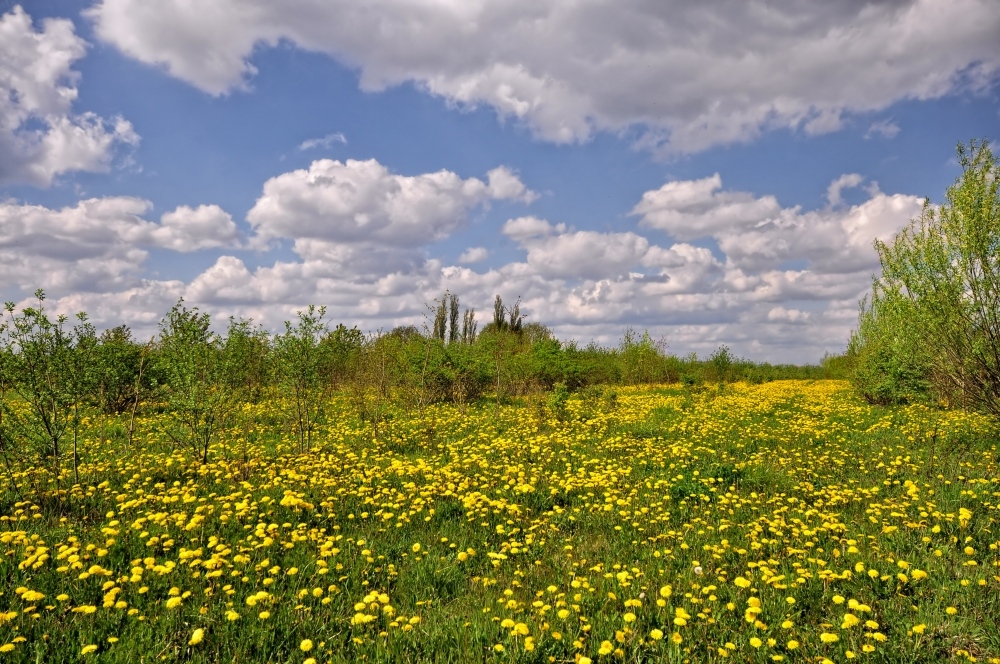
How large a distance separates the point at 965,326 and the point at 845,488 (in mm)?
4283

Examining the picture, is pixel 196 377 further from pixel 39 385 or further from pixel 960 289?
pixel 960 289

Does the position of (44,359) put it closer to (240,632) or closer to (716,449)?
(240,632)

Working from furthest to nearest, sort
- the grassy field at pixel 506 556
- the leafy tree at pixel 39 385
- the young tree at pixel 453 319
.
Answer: the young tree at pixel 453 319
the leafy tree at pixel 39 385
the grassy field at pixel 506 556

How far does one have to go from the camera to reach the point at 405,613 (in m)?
4.50

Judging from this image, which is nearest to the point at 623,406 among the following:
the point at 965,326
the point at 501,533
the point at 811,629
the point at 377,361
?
the point at 377,361

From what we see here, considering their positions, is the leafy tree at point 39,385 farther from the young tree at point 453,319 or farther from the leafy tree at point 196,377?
the young tree at point 453,319

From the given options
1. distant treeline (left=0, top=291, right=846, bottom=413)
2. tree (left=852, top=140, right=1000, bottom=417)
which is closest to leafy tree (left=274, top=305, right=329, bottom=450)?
distant treeline (left=0, top=291, right=846, bottom=413)

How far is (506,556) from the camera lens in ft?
17.7

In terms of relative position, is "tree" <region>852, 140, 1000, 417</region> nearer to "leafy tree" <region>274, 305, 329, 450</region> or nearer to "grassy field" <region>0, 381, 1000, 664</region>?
"grassy field" <region>0, 381, 1000, 664</region>

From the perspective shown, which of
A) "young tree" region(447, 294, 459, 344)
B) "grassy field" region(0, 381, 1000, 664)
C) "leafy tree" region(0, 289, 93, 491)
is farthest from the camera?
"young tree" region(447, 294, 459, 344)

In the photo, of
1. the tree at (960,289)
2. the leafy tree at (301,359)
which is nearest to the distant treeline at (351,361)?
the leafy tree at (301,359)

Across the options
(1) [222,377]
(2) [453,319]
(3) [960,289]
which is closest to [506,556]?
(1) [222,377]

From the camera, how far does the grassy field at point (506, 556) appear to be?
395cm

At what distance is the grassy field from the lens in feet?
12.9
